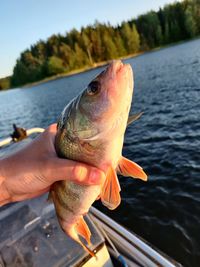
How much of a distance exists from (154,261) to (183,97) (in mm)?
14753

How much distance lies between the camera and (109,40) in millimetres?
84125

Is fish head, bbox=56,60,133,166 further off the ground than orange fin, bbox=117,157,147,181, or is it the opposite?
fish head, bbox=56,60,133,166

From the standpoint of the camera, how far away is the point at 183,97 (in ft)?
57.5

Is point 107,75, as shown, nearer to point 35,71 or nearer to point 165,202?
point 165,202

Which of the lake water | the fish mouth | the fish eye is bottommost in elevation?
the lake water

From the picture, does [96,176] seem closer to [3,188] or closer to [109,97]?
[109,97]

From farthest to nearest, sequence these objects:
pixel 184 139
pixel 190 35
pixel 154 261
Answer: pixel 190 35 → pixel 184 139 → pixel 154 261

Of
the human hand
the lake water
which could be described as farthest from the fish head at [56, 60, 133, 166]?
the lake water

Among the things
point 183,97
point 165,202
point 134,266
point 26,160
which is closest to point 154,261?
point 134,266

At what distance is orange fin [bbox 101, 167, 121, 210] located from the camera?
228 cm

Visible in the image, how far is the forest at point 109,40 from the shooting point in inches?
3223

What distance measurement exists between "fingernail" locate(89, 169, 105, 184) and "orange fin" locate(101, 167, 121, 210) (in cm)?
6

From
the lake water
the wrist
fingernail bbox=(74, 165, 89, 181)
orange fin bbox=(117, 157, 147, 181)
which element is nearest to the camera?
fingernail bbox=(74, 165, 89, 181)

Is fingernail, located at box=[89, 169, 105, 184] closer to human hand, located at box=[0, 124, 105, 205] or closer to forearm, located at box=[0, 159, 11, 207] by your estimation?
human hand, located at box=[0, 124, 105, 205]
